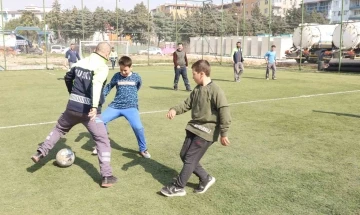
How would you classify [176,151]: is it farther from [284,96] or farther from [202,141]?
[284,96]

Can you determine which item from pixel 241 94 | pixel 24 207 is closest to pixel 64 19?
pixel 241 94

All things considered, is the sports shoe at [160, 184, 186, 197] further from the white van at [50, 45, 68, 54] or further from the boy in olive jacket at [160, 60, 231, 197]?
the white van at [50, 45, 68, 54]

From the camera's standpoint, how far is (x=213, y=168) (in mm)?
5453

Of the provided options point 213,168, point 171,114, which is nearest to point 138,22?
point 213,168

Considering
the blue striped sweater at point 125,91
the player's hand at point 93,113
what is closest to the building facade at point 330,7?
the blue striped sweater at point 125,91

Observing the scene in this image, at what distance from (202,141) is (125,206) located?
3.90 ft

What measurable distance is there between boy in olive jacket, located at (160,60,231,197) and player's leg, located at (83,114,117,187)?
796 millimetres

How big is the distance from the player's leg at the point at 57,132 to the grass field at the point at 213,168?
1.15 ft

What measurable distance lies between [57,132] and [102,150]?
2.75 feet

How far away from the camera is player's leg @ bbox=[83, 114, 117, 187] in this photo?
4.79 m

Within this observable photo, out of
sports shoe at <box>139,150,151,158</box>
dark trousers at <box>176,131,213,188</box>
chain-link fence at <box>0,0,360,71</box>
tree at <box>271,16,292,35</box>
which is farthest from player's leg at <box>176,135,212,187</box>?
tree at <box>271,16,292,35</box>

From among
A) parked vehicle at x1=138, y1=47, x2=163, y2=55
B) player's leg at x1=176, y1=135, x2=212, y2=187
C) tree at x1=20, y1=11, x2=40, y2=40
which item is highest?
tree at x1=20, y1=11, x2=40, y2=40

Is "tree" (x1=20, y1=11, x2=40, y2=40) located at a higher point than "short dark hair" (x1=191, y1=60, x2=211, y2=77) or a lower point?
higher

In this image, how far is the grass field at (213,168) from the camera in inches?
166
